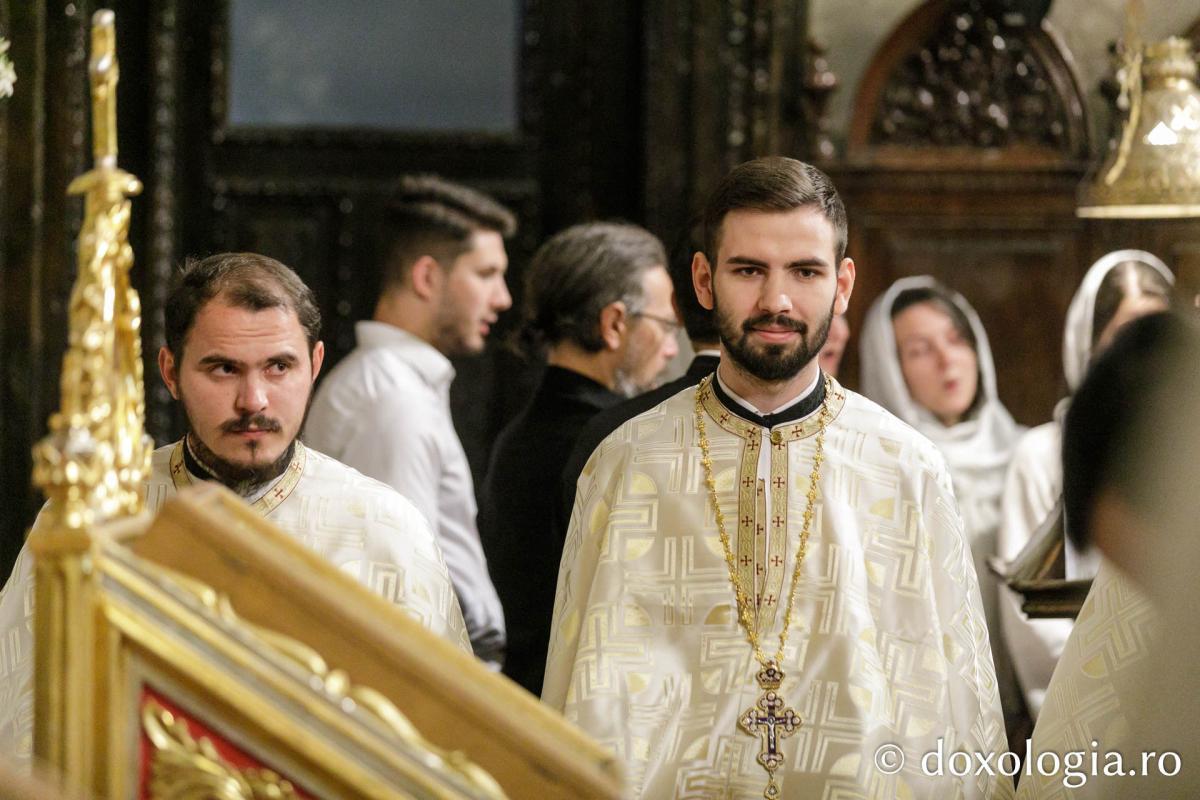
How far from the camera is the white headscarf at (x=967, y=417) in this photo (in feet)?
16.6

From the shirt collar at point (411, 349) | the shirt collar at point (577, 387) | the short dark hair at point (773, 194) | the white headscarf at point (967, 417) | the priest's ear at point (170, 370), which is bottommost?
the white headscarf at point (967, 417)

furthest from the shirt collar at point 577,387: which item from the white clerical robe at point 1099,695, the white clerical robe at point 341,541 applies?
the white clerical robe at point 1099,695

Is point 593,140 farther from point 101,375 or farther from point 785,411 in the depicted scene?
point 101,375

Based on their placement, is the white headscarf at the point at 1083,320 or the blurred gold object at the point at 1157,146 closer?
the blurred gold object at the point at 1157,146

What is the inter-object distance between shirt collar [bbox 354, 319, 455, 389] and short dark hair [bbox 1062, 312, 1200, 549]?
2729 millimetres

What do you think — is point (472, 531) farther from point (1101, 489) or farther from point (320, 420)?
point (1101, 489)

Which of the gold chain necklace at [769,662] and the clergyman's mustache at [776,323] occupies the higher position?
the clergyman's mustache at [776,323]

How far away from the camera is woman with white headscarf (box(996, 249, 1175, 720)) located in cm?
467

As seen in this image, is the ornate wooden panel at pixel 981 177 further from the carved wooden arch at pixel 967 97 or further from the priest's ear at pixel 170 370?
the priest's ear at pixel 170 370

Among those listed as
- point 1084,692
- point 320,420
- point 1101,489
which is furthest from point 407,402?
point 1101,489

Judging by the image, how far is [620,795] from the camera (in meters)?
1.72

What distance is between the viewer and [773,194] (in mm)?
2664

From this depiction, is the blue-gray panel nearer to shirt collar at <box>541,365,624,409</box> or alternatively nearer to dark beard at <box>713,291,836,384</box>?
shirt collar at <box>541,365,624,409</box>

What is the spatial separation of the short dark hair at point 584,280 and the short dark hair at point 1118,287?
1.56 meters
